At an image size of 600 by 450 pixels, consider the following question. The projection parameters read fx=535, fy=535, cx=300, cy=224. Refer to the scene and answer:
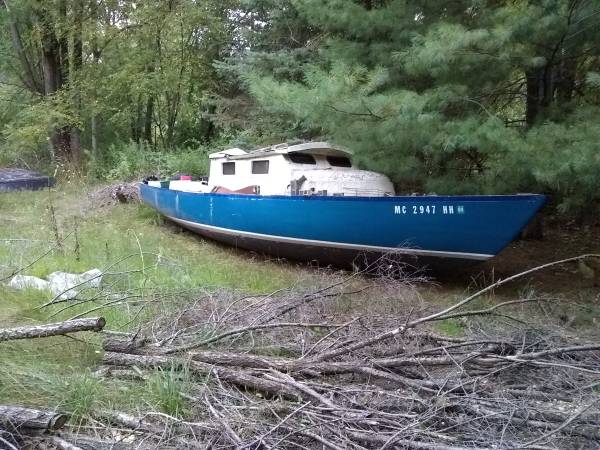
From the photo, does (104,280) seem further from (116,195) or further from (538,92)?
(116,195)

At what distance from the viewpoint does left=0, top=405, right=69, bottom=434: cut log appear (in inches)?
102

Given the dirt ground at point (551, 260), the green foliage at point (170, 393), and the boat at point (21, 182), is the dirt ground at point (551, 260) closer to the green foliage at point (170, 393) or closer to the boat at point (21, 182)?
the green foliage at point (170, 393)

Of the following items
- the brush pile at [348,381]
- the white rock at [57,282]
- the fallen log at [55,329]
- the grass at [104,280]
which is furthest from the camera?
the white rock at [57,282]

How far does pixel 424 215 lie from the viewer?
19.2ft

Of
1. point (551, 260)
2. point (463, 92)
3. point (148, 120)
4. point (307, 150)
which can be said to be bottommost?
point (551, 260)

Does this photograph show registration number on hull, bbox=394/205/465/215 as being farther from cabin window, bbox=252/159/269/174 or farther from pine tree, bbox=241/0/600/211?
cabin window, bbox=252/159/269/174

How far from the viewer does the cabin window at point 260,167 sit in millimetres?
7982

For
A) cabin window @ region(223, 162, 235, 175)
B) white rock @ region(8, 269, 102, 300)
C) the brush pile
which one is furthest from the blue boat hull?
white rock @ region(8, 269, 102, 300)

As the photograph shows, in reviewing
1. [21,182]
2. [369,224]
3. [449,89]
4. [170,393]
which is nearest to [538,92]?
[449,89]

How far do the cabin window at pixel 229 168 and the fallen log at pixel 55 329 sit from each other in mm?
5561

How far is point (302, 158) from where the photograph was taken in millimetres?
7750

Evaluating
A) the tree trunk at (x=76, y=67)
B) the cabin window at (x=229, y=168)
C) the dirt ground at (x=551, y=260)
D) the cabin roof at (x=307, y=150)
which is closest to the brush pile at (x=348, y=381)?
the dirt ground at (x=551, y=260)

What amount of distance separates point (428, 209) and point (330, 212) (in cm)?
126

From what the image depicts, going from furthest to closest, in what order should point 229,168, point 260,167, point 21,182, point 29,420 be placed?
point 21,182 < point 229,168 < point 260,167 < point 29,420
